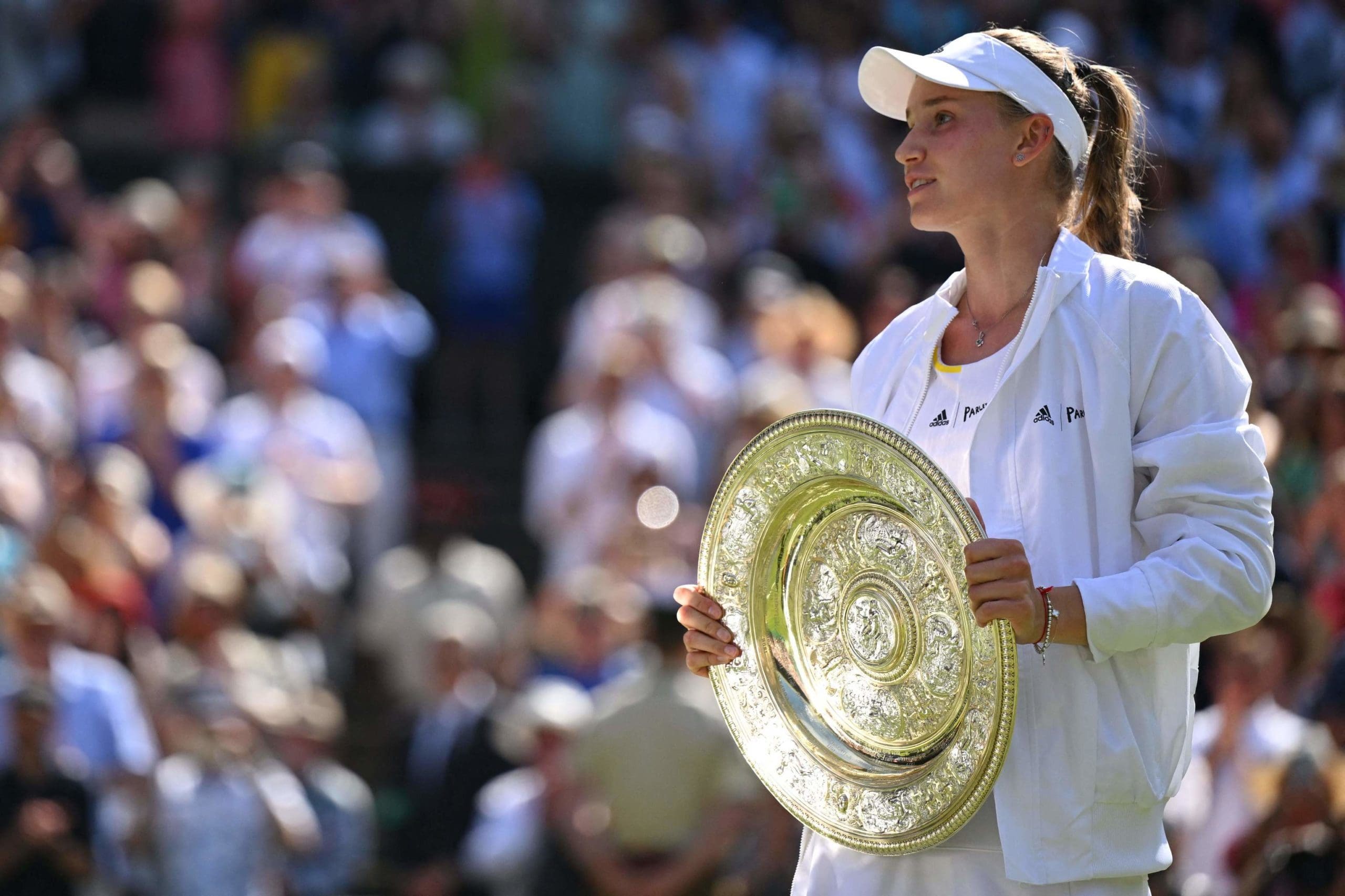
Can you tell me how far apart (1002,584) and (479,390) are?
9.52 metres

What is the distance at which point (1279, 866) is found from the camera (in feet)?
19.6

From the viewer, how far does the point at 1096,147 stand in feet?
11.4

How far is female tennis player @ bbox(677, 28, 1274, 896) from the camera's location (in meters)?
3.06

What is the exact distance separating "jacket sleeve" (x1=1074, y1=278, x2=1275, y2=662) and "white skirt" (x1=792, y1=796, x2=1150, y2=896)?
0.36m

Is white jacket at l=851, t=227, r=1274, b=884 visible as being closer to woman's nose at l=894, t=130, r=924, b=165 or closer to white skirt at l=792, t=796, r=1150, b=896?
white skirt at l=792, t=796, r=1150, b=896

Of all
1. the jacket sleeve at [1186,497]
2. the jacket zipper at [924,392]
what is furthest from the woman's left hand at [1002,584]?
the jacket zipper at [924,392]

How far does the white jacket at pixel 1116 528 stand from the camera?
3062 mm

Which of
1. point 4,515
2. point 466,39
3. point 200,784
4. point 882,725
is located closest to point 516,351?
point 466,39

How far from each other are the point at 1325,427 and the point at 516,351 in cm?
588

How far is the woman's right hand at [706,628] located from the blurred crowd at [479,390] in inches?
20.8

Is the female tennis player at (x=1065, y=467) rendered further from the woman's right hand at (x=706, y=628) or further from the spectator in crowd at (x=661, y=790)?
the spectator in crowd at (x=661, y=790)

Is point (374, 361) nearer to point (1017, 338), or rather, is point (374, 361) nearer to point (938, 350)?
point (938, 350)

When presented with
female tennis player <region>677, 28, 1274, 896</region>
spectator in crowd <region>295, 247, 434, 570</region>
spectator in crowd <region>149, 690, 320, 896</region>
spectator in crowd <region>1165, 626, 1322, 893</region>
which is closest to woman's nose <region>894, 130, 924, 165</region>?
female tennis player <region>677, 28, 1274, 896</region>

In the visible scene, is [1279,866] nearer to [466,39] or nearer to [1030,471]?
[1030,471]
